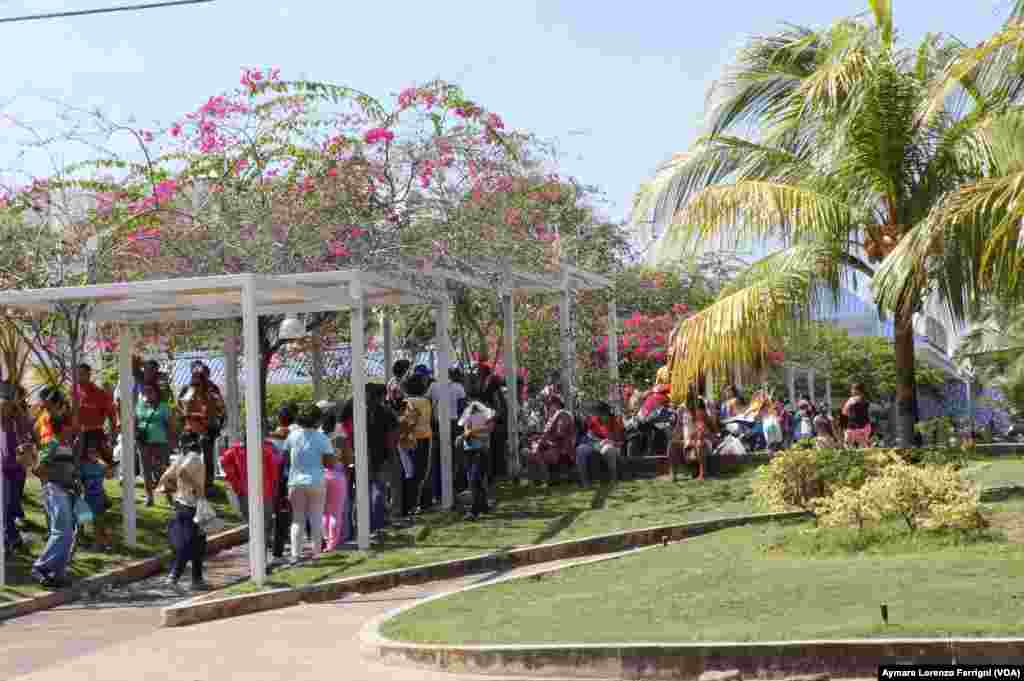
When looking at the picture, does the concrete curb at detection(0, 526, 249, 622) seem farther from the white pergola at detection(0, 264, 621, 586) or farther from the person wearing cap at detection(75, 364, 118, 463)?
the person wearing cap at detection(75, 364, 118, 463)

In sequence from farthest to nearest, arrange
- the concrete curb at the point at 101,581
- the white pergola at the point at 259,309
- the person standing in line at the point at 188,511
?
the person standing in line at the point at 188,511, the concrete curb at the point at 101,581, the white pergola at the point at 259,309

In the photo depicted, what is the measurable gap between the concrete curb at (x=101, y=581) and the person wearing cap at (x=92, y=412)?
1613 mm

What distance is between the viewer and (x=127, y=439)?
16281mm

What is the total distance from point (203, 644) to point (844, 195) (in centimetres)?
852

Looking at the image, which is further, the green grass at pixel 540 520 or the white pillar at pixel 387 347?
the white pillar at pixel 387 347

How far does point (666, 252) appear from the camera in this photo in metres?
15.8

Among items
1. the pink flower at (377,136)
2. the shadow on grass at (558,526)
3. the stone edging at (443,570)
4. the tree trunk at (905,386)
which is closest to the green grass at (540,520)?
the shadow on grass at (558,526)

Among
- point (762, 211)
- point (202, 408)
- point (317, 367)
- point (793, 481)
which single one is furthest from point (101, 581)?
point (762, 211)

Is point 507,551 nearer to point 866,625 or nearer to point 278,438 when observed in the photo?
point 278,438

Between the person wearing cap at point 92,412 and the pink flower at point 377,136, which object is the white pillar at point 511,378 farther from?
the person wearing cap at point 92,412

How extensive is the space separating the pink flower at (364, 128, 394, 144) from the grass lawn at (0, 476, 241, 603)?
4.98 metres

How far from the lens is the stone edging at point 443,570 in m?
12.5

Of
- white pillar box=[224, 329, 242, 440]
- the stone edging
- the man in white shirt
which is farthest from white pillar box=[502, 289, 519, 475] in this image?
the stone edging

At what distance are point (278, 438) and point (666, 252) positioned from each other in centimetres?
465
